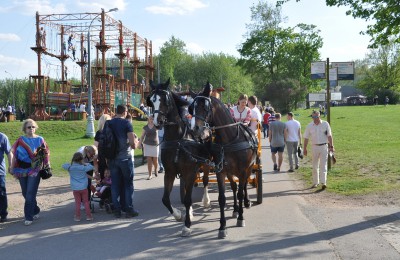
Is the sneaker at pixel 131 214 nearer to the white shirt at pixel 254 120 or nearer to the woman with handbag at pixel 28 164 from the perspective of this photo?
the woman with handbag at pixel 28 164

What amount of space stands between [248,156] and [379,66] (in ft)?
279

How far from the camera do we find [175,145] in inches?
288

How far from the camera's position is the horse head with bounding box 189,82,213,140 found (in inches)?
257

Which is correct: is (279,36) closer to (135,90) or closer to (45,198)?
(135,90)

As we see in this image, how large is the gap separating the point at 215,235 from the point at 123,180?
2.37 metres

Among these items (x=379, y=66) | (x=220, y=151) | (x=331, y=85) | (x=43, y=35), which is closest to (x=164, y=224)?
(x=220, y=151)

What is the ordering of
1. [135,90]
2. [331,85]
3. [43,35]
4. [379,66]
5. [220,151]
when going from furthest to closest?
[379,66] → [135,90] → [43,35] → [331,85] → [220,151]

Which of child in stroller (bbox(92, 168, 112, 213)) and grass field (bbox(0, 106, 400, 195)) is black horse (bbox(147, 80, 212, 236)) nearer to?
child in stroller (bbox(92, 168, 112, 213))

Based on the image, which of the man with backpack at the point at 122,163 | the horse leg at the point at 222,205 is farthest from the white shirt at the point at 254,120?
the man with backpack at the point at 122,163

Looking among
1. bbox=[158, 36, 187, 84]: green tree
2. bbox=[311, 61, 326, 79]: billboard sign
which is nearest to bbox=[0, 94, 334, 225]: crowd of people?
bbox=[311, 61, 326, 79]: billboard sign

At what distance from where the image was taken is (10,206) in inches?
376

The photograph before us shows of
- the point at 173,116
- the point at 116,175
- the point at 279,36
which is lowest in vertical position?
the point at 116,175

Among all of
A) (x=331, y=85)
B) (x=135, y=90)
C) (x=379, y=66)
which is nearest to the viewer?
(x=331, y=85)

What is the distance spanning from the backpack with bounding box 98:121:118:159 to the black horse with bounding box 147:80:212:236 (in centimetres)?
119
